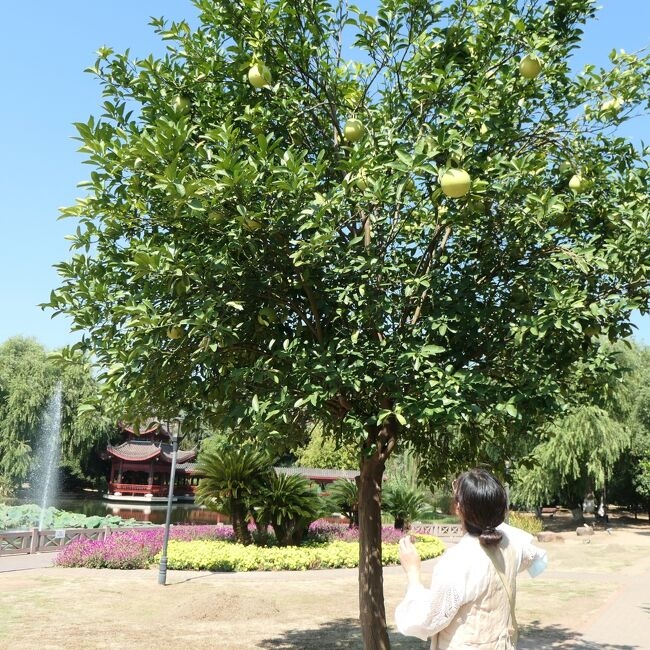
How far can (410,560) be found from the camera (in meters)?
2.87

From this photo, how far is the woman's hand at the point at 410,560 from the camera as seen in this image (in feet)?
9.20

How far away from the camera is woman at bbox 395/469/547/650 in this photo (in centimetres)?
278

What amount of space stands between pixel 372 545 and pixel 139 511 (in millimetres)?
40527

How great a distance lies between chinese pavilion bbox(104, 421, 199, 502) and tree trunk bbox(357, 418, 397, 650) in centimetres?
4498

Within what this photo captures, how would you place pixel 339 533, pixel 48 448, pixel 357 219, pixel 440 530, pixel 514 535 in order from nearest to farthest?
pixel 514 535
pixel 357 219
pixel 339 533
pixel 440 530
pixel 48 448

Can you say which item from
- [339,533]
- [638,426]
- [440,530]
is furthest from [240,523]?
[638,426]

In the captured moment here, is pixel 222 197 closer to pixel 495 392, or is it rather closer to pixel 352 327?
pixel 352 327

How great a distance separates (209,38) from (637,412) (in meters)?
35.9

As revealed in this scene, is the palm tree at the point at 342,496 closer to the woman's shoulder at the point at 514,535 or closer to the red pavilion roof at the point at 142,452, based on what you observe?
the woman's shoulder at the point at 514,535

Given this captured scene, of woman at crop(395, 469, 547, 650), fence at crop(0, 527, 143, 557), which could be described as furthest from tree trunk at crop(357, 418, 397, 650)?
fence at crop(0, 527, 143, 557)

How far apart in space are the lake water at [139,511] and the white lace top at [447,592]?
3415 centimetres

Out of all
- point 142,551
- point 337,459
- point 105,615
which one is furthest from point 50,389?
point 105,615

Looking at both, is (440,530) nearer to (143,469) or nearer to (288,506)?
(288,506)

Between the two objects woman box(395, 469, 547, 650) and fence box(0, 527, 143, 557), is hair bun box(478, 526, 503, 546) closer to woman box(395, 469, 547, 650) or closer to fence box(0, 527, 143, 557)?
woman box(395, 469, 547, 650)
